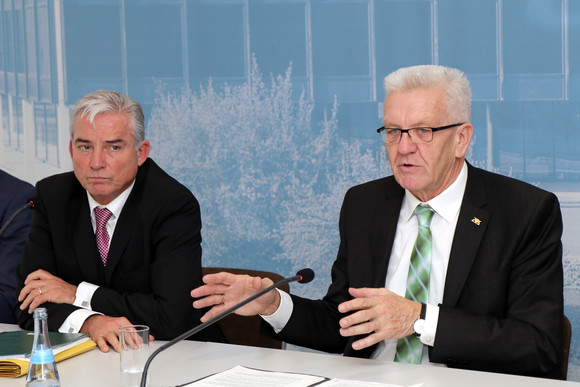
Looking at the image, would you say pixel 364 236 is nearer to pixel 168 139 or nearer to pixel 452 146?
pixel 452 146

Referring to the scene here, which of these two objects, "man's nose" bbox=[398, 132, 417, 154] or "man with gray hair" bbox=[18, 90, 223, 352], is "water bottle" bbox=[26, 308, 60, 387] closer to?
"man with gray hair" bbox=[18, 90, 223, 352]

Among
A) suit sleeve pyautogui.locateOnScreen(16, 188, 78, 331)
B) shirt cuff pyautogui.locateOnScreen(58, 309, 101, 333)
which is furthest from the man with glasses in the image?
suit sleeve pyautogui.locateOnScreen(16, 188, 78, 331)

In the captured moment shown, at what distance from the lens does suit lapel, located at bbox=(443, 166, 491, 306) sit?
2.41 m

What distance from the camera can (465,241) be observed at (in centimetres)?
244

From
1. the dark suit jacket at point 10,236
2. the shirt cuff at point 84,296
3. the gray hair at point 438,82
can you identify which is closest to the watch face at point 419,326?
the gray hair at point 438,82

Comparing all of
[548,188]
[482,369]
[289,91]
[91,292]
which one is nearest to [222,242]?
[289,91]

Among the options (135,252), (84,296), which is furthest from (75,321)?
(135,252)

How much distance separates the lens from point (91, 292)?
8.77ft

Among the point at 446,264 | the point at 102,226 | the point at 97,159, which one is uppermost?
the point at 97,159

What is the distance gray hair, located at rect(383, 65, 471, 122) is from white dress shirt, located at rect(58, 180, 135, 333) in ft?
3.62

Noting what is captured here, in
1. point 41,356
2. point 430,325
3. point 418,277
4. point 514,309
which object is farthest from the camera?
point 418,277

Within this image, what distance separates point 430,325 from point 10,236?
1909 mm

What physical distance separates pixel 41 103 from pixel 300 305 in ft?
8.25

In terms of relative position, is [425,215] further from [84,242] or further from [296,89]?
[296,89]
